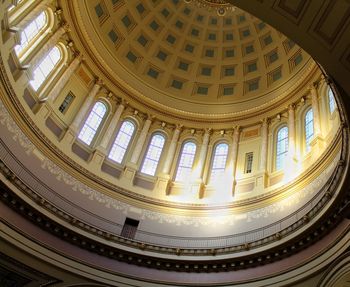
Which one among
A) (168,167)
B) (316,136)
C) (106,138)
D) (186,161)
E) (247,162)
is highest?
(186,161)

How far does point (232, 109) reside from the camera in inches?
1188

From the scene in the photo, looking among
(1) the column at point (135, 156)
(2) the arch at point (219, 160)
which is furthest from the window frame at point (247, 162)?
(1) the column at point (135, 156)

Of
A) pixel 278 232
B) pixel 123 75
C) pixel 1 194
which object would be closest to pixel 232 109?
pixel 123 75

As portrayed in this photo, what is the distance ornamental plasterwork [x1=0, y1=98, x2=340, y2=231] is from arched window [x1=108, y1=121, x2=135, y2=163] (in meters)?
3.42

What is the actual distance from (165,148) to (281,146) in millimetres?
7463

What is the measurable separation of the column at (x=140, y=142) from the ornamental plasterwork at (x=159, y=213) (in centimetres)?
351

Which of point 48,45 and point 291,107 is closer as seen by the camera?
point 48,45

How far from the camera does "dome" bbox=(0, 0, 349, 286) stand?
19.1 meters

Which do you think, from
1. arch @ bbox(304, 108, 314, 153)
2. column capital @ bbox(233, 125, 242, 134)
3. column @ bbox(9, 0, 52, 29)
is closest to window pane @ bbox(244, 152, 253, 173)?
column capital @ bbox(233, 125, 242, 134)

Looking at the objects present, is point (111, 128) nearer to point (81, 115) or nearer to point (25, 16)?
point (81, 115)

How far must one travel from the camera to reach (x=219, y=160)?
1090 inches

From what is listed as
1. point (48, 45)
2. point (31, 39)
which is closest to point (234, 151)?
point (48, 45)

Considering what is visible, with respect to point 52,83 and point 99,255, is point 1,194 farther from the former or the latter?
point 52,83

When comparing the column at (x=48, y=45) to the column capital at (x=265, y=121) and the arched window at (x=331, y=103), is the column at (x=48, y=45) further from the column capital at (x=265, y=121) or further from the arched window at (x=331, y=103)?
the arched window at (x=331, y=103)
